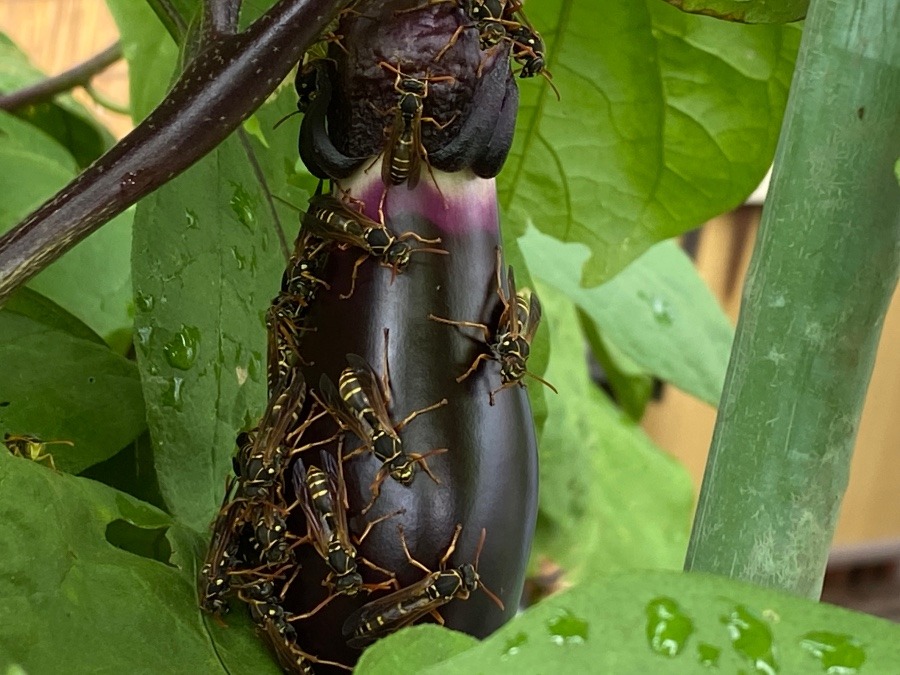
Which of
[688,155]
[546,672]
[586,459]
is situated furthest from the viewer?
[586,459]

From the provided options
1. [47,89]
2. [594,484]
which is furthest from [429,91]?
[594,484]

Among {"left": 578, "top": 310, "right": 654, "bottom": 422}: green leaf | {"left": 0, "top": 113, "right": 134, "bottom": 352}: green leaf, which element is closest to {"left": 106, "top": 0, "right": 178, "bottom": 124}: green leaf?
{"left": 0, "top": 113, "right": 134, "bottom": 352}: green leaf

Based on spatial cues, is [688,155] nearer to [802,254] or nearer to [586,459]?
[802,254]

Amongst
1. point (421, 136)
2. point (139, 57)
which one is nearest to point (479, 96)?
point (421, 136)

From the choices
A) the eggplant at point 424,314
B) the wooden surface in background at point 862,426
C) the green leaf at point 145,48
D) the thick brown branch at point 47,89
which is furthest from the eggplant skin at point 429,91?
the wooden surface in background at point 862,426

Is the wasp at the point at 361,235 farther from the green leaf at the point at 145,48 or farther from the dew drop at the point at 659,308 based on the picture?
the dew drop at the point at 659,308

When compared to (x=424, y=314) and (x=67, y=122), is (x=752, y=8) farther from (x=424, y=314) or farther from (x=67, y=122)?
(x=67, y=122)
